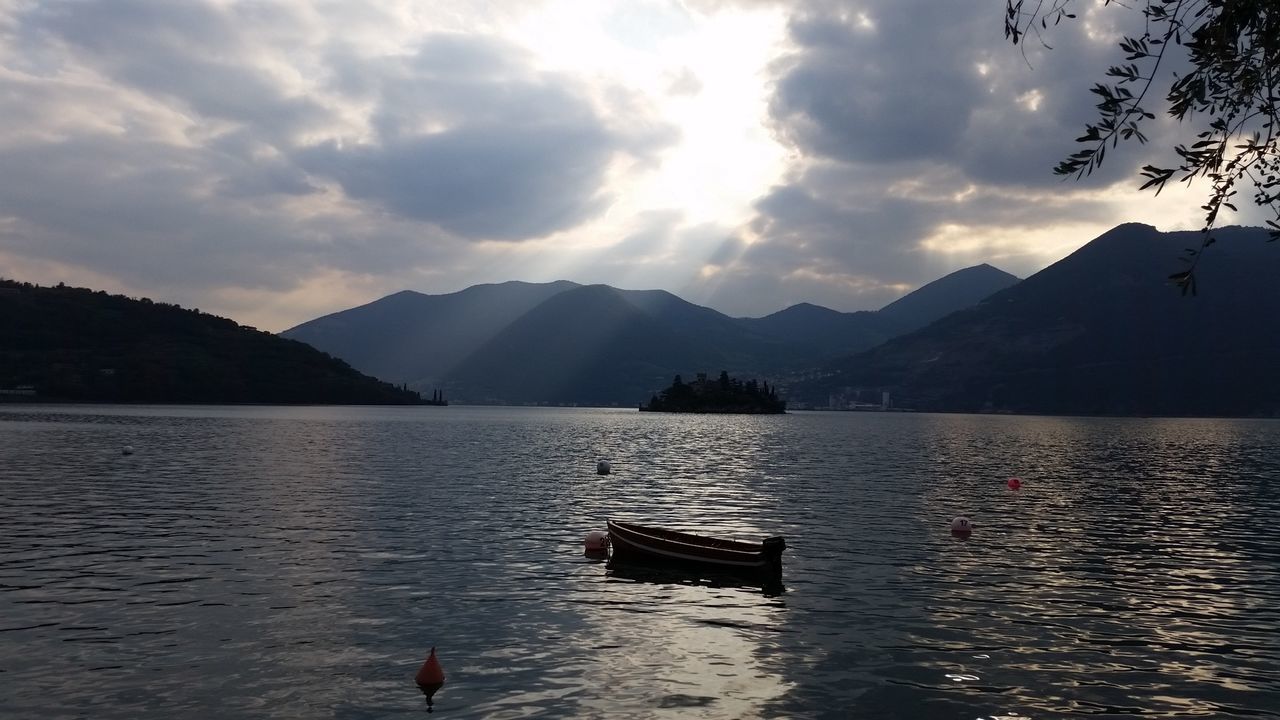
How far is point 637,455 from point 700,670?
304 feet

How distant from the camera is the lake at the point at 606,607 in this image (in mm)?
20391

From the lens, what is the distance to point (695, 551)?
36.1 m

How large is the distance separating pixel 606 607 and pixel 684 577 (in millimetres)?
6829

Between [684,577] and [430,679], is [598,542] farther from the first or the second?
[430,679]

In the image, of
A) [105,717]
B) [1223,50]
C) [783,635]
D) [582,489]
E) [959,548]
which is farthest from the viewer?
[582,489]

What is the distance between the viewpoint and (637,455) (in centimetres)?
11506

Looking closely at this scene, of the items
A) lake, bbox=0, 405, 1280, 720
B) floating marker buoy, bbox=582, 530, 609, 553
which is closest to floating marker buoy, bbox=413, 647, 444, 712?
lake, bbox=0, 405, 1280, 720

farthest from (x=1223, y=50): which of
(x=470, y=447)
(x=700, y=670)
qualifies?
(x=470, y=447)

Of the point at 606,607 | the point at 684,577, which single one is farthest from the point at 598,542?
the point at 606,607

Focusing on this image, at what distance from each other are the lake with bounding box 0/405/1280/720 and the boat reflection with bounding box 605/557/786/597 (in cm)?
74

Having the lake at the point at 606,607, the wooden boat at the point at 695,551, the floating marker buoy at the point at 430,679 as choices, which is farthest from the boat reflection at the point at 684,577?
the floating marker buoy at the point at 430,679

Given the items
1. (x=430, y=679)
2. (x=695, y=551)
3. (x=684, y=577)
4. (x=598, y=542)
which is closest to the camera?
(x=430, y=679)

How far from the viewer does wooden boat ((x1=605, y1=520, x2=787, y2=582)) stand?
34312 millimetres

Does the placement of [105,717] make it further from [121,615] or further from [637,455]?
[637,455]
